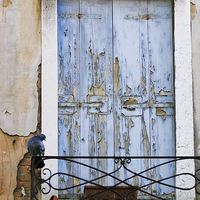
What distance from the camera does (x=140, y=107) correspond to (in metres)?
5.43

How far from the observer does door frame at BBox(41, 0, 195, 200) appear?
5.27 meters

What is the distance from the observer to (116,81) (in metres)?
5.47

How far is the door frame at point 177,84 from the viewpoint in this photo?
17.3 ft

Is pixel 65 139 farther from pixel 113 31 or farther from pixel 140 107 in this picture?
pixel 113 31

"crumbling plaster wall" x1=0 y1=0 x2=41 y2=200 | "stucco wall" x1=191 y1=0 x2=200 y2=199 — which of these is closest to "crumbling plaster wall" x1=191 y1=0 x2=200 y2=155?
"stucco wall" x1=191 y1=0 x2=200 y2=199

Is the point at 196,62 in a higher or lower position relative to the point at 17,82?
higher

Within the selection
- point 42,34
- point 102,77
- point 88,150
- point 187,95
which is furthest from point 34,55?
point 187,95

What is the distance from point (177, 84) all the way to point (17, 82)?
1768mm

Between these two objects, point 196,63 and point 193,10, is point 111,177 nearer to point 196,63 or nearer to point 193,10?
point 196,63

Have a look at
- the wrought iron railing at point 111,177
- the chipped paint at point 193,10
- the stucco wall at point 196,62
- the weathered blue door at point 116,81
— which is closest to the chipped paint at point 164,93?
the weathered blue door at point 116,81

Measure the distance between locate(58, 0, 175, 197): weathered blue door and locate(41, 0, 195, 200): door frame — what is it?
0.36 ft

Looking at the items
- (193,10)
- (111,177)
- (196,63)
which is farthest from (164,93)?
(111,177)

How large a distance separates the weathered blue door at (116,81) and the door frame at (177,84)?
4.3 inches

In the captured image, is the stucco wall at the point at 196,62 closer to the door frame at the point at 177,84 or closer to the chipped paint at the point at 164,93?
the door frame at the point at 177,84
